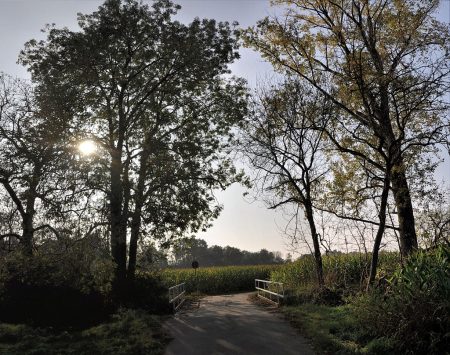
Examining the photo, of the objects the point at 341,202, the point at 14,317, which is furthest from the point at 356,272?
the point at 14,317

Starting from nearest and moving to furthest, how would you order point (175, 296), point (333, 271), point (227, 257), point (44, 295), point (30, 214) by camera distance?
point (44, 295) < point (333, 271) < point (30, 214) < point (175, 296) < point (227, 257)

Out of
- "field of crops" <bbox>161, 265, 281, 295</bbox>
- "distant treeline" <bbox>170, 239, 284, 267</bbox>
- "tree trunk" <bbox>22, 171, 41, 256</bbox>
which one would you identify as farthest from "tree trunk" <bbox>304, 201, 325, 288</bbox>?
"distant treeline" <bbox>170, 239, 284, 267</bbox>

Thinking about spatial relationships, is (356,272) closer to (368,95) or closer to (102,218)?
(368,95)

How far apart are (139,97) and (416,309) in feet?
50.6

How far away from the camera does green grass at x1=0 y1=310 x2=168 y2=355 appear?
9617 mm

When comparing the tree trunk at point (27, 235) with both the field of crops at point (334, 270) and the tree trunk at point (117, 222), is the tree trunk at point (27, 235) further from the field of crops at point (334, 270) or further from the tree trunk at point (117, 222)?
the field of crops at point (334, 270)

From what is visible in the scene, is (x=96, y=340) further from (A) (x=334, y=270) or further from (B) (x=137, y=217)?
(A) (x=334, y=270)

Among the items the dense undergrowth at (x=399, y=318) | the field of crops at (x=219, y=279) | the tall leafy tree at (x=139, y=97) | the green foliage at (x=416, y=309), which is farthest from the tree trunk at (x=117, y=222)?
the field of crops at (x=219, y=279)

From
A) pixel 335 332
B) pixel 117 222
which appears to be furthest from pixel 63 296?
pixel 335 332

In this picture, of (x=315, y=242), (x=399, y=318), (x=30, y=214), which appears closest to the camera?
(x=399, y=318)

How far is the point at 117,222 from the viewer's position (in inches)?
671

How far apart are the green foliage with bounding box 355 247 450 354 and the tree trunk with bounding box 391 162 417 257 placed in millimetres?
5399

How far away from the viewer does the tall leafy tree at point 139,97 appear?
55.2 ft

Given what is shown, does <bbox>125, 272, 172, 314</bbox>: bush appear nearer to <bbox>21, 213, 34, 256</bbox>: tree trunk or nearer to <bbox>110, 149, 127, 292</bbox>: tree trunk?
<bbox>110, 149, 127, 292</bbox>: tree trunk
